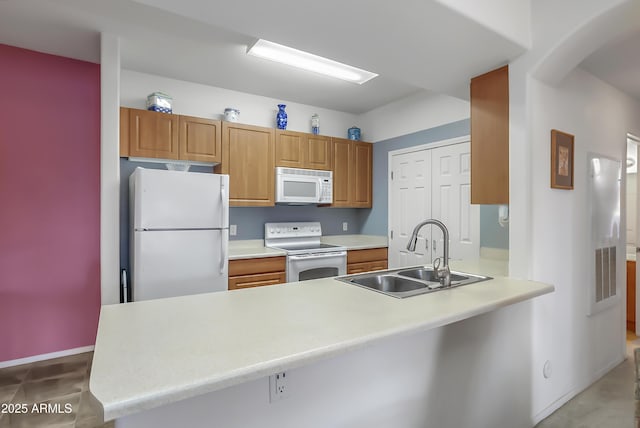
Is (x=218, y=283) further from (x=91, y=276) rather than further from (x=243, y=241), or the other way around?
(x=91, y=276)

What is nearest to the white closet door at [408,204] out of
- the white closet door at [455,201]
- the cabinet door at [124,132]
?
the white closet door at [455,201]

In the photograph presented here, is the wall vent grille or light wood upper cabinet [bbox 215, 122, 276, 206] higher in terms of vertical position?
light wood upper cabinet [bbox 215, 122, 276, 206]

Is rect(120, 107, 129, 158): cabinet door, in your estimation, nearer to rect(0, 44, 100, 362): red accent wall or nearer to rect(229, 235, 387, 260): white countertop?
rect(0, 44, 100, 362): red accent wall

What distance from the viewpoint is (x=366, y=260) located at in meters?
3.92

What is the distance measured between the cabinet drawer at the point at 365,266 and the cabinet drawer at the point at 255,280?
86cm

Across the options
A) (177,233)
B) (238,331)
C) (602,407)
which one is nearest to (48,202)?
(177,233)

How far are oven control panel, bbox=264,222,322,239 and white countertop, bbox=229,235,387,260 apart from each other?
156 mm

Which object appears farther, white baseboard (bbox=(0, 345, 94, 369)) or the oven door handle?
the oven door handle

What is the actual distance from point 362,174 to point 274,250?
1628mm

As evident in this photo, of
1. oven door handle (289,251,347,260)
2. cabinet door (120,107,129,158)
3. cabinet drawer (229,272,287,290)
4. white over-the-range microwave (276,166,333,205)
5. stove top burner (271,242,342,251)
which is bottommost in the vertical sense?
cabinet drawer (229,272,287,290)

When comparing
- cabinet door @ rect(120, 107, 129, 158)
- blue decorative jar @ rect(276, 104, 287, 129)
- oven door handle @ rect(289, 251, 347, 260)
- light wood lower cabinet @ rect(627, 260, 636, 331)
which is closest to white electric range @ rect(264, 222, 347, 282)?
oven door handle @ rect(289, 251, 347, 260)

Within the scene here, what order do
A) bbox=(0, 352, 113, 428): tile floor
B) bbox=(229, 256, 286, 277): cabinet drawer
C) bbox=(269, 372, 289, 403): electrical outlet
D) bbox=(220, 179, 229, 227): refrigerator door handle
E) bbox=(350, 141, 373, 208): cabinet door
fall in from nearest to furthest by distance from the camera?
bbox=(269, 372, 289, 403): electrical outlet < bbox=(0, 352, 113, 428): tile floor < bbox=(220, 179, 229, 227): refrigerator door handle < bbox=(229, 256, 286, 277): cabinet drawer < bbox=(350, 141, 373, 208): cabinet door

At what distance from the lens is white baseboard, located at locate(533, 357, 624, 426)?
2020 mm

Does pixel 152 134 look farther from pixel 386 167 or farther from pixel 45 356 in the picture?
pixel 386 167
